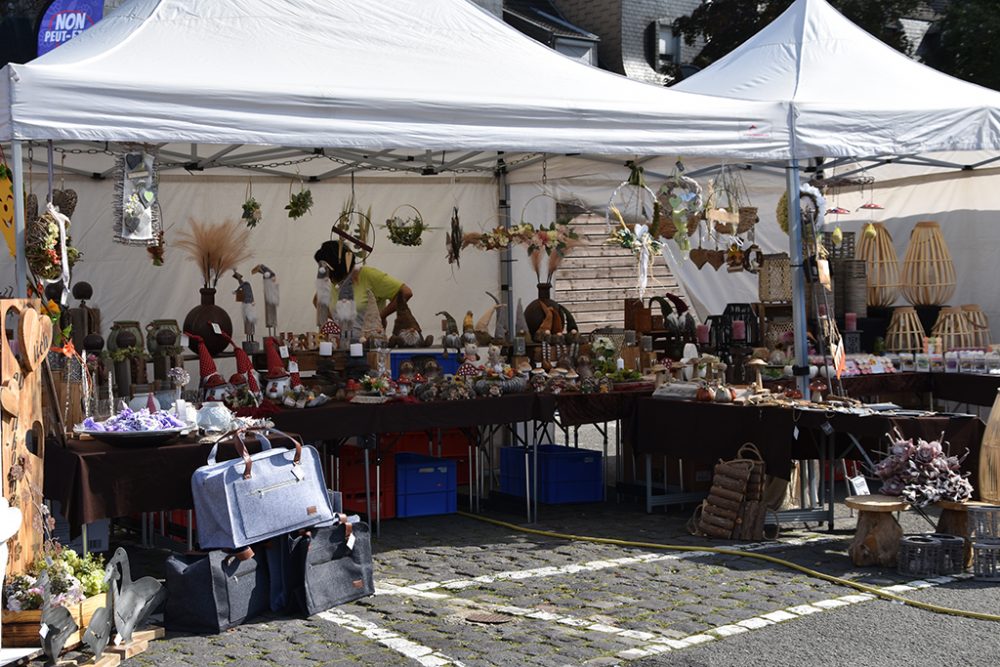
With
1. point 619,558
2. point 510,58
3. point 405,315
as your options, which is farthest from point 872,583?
point 405,315

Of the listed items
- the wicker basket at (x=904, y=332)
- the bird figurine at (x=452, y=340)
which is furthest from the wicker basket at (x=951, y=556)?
the bird figurine at (x=452, y=340)

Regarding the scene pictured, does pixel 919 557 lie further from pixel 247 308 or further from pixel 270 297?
pixel 270 297

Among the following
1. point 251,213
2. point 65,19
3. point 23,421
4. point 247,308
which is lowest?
point 23,421

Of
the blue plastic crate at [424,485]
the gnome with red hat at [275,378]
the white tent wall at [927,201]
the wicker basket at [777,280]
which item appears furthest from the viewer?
the white tent wall at [927,201]

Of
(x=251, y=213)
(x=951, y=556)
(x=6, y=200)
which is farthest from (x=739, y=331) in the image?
(x=6, y=200)

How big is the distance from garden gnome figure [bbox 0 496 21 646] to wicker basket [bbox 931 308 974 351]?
264 inches

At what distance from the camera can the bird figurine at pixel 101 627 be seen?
475 cm

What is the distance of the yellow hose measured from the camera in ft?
17.9

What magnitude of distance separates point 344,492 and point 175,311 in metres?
2.98

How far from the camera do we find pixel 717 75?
30.7 feet

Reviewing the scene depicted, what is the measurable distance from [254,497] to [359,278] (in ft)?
12.8

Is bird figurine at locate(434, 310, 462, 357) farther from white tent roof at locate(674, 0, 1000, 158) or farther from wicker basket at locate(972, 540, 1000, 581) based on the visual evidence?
wicker basket at locate(972, 540, 1000, 581)

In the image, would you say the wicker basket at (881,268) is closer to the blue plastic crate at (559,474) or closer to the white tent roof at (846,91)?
the white tent roof at (846,91)

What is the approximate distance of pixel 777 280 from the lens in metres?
8.97
